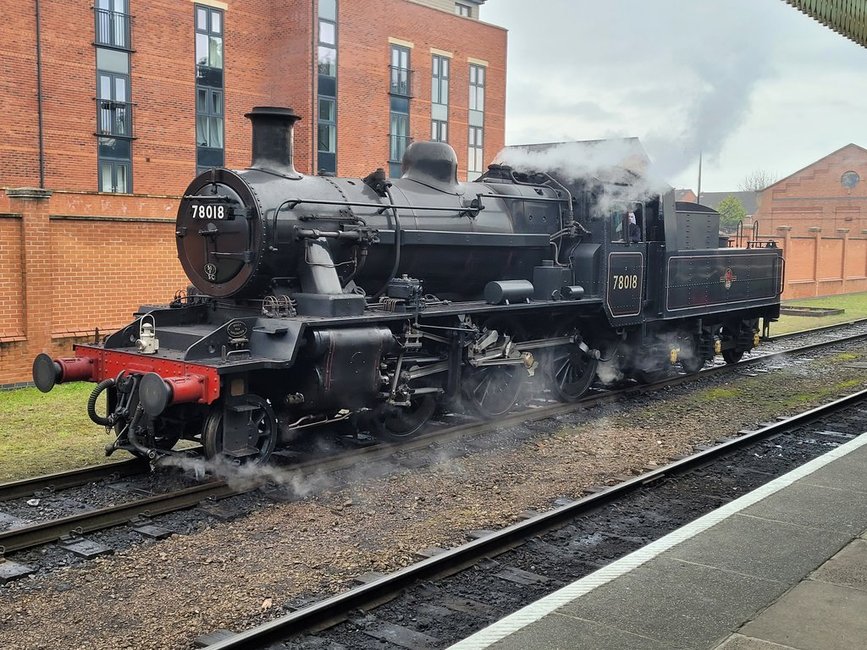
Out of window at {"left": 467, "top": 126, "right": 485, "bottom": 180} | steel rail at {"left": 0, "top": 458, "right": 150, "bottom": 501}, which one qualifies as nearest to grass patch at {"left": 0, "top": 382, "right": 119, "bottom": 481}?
steel rail at {"left": 0, "top": 458, "right": 150, "bottom": 501}

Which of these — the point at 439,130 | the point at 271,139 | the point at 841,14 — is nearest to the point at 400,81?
the point at 439,130

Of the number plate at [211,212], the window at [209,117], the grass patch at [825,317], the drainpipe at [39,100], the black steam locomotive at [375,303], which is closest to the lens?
the black steam locomotive at [375,303]

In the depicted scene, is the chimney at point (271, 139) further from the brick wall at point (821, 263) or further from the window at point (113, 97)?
the brick wall at point (821, 263)

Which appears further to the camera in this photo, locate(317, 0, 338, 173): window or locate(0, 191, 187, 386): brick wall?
locate(317, 0, 338, 173): window

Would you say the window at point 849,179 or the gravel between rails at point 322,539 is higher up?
the window at point 849,179

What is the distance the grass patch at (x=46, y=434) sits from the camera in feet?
24.7

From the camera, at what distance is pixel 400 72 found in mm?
33156

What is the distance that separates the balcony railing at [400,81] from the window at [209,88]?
267 inches

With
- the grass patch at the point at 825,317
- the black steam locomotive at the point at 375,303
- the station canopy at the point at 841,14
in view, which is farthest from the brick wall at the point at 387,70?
the station canopy at the point at 841,14

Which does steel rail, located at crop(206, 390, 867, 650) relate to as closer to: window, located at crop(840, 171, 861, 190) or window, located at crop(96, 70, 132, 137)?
window, located at crop(96, 70, 132, 137)

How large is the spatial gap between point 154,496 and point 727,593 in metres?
4.17

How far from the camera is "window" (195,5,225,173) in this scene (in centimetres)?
2855

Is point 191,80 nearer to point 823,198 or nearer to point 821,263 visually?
point 821,263

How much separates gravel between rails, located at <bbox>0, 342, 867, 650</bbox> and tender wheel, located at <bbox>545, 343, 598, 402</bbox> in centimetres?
74
